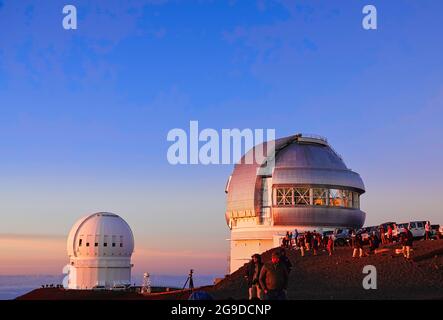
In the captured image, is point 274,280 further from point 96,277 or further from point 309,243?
point 96,277

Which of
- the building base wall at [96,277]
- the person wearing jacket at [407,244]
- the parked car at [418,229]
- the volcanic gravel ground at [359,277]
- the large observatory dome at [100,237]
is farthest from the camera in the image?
the building base wall at [96,277]

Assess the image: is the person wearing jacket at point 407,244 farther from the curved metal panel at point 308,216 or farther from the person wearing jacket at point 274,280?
the curved metal panel at point 308,216

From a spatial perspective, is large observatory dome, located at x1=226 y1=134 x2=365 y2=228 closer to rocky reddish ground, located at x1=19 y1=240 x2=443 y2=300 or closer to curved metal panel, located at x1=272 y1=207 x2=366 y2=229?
curved metal panel, located at x1=272 y1=207 x2=366 y2=229

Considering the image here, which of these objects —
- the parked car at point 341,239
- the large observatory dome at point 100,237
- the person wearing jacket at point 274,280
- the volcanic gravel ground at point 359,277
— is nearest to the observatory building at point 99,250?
the large observatory dome at point 100,237

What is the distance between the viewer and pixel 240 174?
54344 mm

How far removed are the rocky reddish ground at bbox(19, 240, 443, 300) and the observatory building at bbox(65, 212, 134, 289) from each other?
23.3 meters

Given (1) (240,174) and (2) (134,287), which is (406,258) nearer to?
(1) (240,174)

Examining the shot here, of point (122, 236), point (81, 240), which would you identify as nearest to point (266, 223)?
point (122, 236)

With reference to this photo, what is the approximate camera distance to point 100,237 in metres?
55.1

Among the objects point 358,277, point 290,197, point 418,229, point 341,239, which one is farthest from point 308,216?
point 358,277

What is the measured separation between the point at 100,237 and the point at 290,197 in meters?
18.6

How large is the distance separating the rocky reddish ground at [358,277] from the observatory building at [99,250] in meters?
23.3

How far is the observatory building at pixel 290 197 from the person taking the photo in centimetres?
5053
